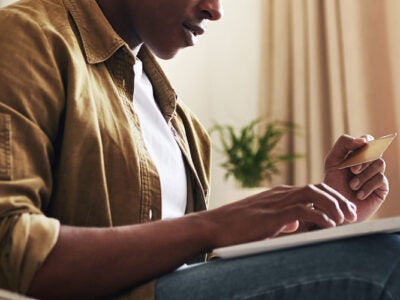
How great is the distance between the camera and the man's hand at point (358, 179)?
1333 mm

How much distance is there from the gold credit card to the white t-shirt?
1.11 ft

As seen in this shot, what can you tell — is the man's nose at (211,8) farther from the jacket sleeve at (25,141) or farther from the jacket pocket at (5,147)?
the jacket pocket at (5,147)

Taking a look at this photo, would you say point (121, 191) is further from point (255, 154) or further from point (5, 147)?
point (255, 154)

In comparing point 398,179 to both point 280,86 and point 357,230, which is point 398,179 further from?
point 357,230

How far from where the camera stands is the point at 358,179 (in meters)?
1.34

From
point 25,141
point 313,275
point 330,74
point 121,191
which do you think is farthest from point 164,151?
point 330,74

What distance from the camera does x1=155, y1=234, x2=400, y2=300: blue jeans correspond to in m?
0.69

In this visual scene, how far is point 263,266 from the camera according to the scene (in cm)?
74

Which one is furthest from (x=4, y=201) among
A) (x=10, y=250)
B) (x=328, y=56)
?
(x=328, y=56)

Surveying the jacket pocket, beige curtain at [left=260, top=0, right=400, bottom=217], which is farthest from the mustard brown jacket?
beige curtain at [left=260, top=0, right=400, bottom=217]

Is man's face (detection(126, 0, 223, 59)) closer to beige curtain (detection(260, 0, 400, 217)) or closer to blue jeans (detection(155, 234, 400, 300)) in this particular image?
blue jeans (detection(155, 234, 400, 300))

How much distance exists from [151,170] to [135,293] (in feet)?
0.97

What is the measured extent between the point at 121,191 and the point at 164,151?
24 cm

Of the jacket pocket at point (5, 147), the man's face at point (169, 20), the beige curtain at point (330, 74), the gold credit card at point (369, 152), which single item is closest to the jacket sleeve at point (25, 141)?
the jacket pocket at point (5, 147)
